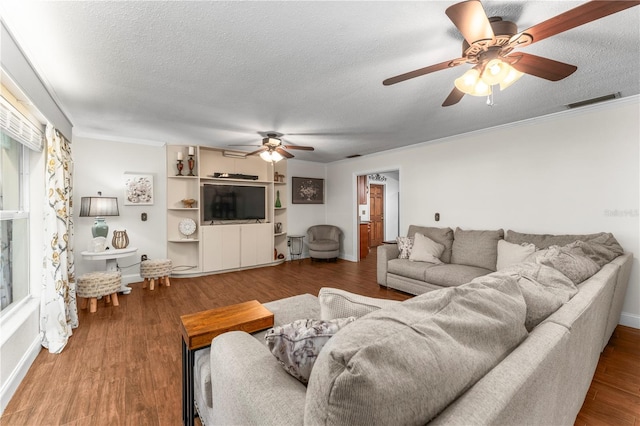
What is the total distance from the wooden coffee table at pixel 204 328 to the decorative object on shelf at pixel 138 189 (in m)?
3.62

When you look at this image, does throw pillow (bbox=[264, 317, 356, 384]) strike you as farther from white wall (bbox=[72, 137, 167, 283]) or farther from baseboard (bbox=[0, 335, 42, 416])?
white wall (bbox=[72, 137, 167, 283])

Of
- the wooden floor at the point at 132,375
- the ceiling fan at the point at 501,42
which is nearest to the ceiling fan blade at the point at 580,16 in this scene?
the ceiling fan at the point at 501,42

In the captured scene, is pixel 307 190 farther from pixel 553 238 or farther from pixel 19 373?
pixel 19 373

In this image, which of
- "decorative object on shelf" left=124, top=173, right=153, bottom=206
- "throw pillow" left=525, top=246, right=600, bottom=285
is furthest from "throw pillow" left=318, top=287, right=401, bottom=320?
"decorative object on shelf" left=124, top=173, right=153, bottom=206

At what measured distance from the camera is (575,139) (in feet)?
10.2

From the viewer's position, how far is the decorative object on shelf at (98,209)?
11.7ft

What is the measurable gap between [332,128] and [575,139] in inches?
111

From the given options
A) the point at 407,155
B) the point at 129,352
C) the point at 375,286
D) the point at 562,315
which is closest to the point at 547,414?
the point at 562,315

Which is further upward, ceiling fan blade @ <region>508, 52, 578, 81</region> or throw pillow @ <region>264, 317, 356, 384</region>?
ceiling fan blade @ <region>508, 52, 578, 81</region>

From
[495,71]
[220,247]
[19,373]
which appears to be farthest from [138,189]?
[495,71]

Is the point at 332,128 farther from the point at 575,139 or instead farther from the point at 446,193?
the point at 575,139

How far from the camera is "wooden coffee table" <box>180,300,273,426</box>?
4.54 ft

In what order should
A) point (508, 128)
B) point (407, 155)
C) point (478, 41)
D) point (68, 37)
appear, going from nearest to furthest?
point (478, 41) < point (68, 37) < point (508, 128) < point (407, 155)

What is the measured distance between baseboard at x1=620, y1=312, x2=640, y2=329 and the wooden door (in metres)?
5.67
